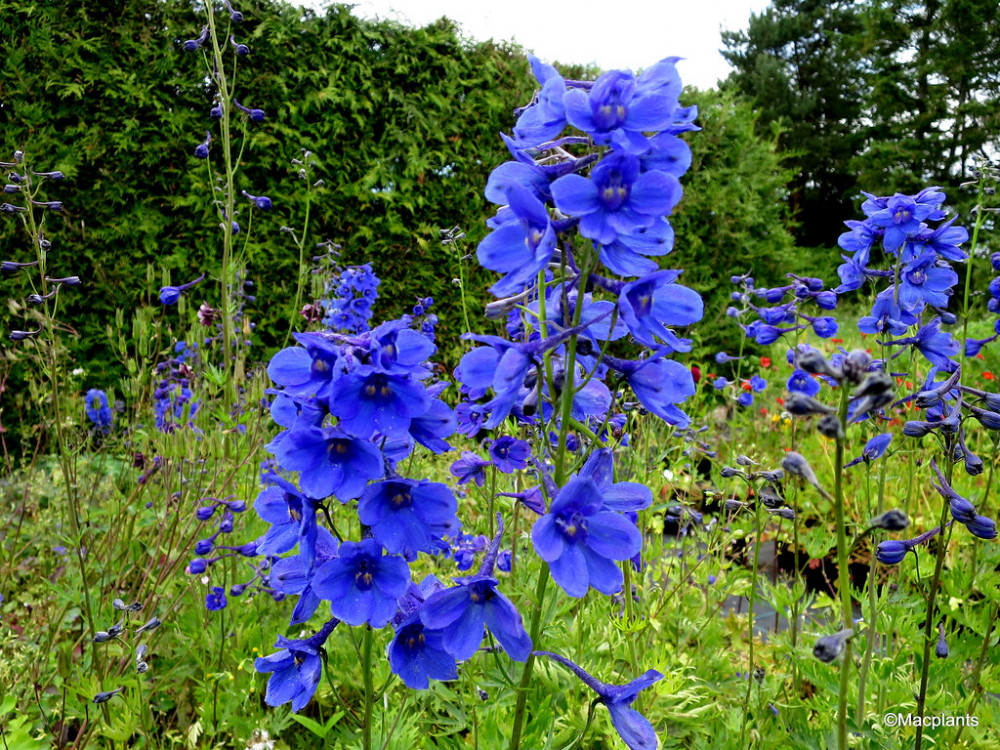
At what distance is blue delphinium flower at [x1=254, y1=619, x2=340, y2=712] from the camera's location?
3.91ft

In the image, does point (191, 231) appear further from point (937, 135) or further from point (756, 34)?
point (756, 34)

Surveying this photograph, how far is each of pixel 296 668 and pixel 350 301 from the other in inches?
132

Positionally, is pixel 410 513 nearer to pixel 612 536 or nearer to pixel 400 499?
pixel 400 499

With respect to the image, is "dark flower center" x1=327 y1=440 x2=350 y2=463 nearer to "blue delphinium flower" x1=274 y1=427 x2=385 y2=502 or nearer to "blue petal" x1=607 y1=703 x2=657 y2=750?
"blue delphinium flower" x1=274 y1=427 x2=385 y2=502

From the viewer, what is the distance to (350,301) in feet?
14.3

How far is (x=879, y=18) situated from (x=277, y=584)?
95.2 feet

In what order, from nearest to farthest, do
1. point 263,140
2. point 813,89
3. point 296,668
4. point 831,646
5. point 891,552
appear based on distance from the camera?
1. point 831,646
2. point 296,668
3. point 891,552
4. point 263,140
5. point 813,89

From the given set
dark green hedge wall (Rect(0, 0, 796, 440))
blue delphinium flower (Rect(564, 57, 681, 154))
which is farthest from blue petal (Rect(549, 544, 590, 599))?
dark green hedge wall (Rect(0, 0, 796, 440))

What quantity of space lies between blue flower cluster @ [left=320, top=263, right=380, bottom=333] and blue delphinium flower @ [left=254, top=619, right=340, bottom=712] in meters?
2.98

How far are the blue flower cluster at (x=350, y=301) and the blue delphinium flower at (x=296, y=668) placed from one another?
2.98 m

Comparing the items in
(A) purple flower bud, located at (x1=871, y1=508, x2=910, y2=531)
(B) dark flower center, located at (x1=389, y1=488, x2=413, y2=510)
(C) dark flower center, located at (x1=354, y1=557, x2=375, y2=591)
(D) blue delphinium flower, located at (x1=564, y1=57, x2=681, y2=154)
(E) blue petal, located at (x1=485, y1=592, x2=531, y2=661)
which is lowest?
(E) blue petal, located at (x1=485, y1=592, x2=531, y2=661)

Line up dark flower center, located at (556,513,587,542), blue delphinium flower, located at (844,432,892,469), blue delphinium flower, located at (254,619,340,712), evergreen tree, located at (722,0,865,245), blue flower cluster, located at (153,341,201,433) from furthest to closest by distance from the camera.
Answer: evergreen tree, located at (722,0,865,245)
blue flower cluster, located at (153,341,201,433)
blue delphinium flower, located at (844,432,892,469)
blue delphinium flower, located at (254,619,340,712)
dark flower center, located at (556,513,587,542)

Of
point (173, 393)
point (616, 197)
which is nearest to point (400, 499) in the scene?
point (616, 197)

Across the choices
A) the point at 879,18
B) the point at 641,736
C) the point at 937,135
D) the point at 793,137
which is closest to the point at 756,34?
the point at 793,137
